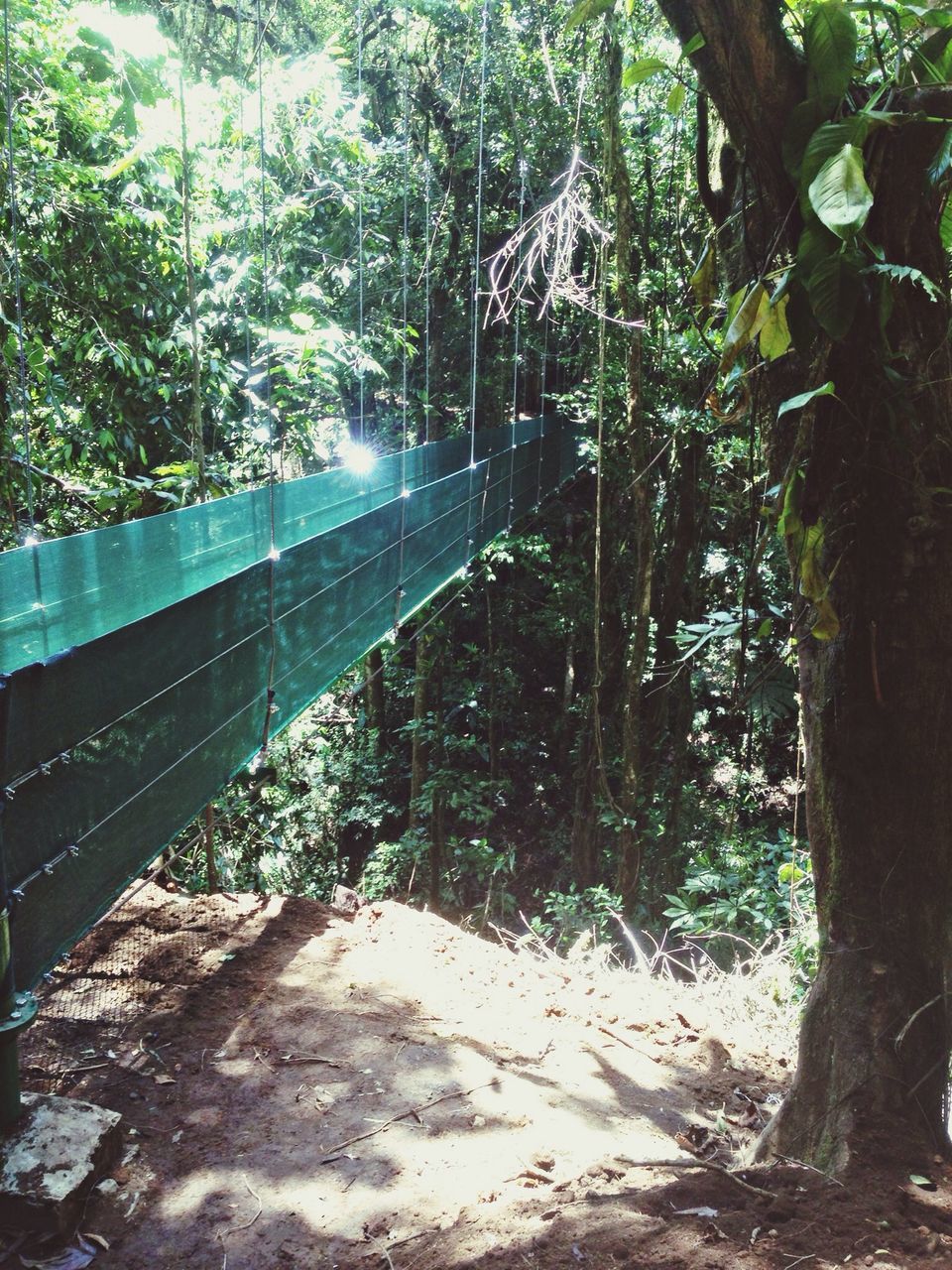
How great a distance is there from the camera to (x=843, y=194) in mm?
947

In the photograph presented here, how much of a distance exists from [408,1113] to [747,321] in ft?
4.35

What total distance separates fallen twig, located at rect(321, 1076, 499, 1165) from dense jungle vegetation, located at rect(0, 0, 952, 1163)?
632mm

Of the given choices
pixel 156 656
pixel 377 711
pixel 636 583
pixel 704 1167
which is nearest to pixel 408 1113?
pixel 704 1167

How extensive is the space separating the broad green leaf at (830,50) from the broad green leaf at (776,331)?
0.77ft

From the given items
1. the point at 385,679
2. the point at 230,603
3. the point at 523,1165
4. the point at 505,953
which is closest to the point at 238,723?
the point at 230,603

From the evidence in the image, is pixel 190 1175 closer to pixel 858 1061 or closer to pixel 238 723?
pixel 238 723

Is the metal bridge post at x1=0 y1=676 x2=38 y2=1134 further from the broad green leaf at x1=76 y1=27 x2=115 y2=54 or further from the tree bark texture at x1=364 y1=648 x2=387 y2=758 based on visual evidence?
the tree bark texture at x1=364 y1=648 x2=387 y2=758

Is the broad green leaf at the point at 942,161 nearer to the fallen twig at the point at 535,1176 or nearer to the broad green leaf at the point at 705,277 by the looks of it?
the broad green leaf at the point at 705,277

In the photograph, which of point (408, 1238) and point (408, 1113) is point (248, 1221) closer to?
point (408, 1238)

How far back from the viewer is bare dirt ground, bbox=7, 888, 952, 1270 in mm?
1046

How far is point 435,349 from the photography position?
538cm

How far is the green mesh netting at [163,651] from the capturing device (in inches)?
45.3

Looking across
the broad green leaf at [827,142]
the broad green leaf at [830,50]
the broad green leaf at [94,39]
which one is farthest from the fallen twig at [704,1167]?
the broad green leaf at [94,39]

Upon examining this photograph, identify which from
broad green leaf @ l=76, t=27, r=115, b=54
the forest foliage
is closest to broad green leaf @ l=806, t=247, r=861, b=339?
the forest foliage
